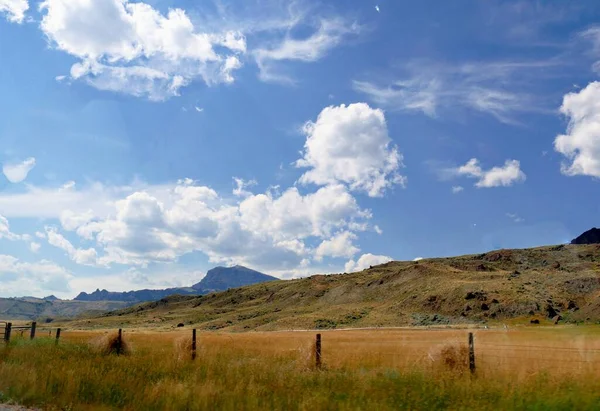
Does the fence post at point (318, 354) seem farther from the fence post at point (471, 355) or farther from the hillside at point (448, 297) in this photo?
the hillside at point (448, 297)

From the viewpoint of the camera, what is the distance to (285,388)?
42.2ft

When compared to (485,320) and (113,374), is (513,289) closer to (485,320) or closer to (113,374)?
(485,320)

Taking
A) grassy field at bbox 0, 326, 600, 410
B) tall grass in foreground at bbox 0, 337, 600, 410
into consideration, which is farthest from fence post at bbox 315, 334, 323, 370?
tall grass in foreground at bbox 0, 337, 600, 410

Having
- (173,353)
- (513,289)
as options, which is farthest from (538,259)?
(173,353)

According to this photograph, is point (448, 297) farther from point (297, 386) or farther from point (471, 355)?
point (297, 386)

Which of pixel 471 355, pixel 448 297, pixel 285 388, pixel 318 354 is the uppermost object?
pixel 448 297

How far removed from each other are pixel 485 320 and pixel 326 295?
63.5 m

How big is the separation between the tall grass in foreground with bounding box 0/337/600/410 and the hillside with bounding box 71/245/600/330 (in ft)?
237

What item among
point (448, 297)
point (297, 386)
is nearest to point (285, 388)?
point (297, 386)

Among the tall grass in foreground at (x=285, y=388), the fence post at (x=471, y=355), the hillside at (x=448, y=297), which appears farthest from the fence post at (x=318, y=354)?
the hillside at (x=448, y=297)

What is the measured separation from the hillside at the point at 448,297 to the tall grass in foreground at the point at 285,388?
7211cm

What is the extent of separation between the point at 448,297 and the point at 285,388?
92167 mm

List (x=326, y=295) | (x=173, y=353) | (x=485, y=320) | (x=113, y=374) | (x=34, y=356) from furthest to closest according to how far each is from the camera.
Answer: (x=326, y=295), (x=485, y=320), (x=173, y=353), (x=34, y=356), (x=113, y=374)

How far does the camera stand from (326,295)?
141625mm
